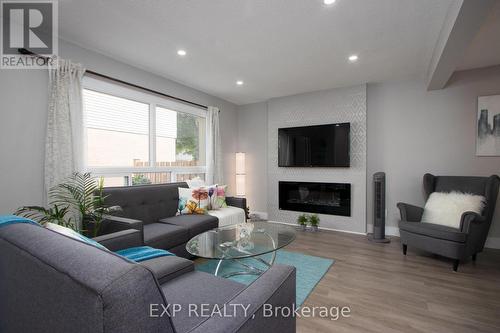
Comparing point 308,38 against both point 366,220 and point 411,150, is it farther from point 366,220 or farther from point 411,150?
point 366,220

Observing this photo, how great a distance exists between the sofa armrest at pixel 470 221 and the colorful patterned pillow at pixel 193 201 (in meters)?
→ 3.07

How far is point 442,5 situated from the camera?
2.00 m

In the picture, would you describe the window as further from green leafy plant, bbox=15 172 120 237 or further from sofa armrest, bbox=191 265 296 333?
sofa armrest, bbox=191 265 296 333

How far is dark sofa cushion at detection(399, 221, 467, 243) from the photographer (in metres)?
2.52

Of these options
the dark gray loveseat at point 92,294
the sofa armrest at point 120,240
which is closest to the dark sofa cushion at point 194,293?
the dark gray loveseat at point 92,294

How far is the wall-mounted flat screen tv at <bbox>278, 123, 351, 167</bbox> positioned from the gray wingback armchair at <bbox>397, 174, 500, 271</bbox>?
51.1 inches

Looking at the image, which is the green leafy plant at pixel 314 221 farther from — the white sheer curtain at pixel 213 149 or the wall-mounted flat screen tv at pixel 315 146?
the white sheer curtain at pixel 213 149

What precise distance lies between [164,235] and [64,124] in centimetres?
160

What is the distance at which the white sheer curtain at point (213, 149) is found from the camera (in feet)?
14.7

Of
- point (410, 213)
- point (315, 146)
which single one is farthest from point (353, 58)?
point (410, 213)

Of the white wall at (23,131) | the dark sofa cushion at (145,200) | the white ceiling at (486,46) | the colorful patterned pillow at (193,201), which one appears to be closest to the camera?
the white wall at (23,131)

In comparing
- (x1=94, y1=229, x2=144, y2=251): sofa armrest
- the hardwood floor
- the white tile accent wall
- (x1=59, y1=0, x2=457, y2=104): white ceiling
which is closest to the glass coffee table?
(x1=94, y1=229, x2=144, y2=251): sofa armrest

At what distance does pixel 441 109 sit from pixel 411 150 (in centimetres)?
72

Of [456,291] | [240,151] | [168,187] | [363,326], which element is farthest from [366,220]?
[168,187]
